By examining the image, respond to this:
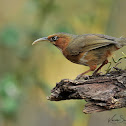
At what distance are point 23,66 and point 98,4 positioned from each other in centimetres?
204

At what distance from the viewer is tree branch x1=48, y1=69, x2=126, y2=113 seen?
4020mm

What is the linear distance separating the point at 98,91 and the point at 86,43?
158cm

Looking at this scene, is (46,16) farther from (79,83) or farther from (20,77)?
(79,83)

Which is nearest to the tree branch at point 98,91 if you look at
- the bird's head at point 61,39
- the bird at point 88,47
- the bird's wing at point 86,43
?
the bird at point 88,47

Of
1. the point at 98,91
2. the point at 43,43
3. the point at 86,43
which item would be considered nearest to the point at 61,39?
the point at 86,43

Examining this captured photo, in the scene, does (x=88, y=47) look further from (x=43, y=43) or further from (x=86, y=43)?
(x=43, y=43)

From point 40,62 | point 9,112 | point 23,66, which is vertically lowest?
point 9,112

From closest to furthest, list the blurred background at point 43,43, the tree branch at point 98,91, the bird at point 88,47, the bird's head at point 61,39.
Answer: the tree branch at point 98,91 → the bird at point 88,47 → the bird's head at point 61,39 → the blurred background at point 43,43

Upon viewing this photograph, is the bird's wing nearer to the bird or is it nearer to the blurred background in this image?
the bird

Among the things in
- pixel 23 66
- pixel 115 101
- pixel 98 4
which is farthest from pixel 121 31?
pixel 115 101

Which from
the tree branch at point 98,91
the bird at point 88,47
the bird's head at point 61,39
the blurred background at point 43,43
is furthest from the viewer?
the blurred background at point 43,43

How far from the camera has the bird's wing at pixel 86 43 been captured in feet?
18.0

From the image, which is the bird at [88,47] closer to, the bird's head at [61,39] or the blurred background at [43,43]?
the bird's head at [61,39]

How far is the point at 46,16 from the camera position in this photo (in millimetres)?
6809
